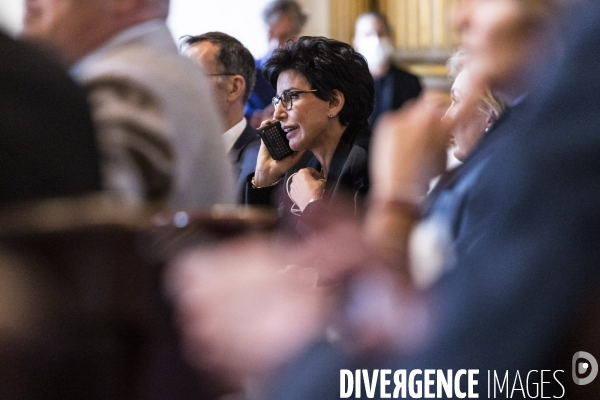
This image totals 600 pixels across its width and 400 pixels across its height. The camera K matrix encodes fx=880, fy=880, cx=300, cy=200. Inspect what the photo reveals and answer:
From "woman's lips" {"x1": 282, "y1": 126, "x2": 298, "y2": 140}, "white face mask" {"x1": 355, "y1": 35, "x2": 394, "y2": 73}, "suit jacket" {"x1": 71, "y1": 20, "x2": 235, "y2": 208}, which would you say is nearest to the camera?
"suit jacket" {"x1": 71, "y1": 20, "x2": 235, "y2": 208}

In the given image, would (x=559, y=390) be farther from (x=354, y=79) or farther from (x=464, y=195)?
(x=354, y=79)

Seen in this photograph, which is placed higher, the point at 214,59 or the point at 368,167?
the point at 214,59

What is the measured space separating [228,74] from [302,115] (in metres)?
0.67

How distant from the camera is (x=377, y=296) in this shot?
0.65 m

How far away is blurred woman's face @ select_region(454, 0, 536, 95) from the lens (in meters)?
0.71

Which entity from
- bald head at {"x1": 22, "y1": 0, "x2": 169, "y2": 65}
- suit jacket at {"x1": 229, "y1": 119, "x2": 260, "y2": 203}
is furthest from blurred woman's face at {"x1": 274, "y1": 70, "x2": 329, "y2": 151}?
bald head at {"x1": 22, "y1": 0, "x2": 169, "y2": 65}

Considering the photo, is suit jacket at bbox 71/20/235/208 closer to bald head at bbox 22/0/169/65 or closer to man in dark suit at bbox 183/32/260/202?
bald head at bbox 22/0/169/65

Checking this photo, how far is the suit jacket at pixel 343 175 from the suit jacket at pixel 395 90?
149 cm

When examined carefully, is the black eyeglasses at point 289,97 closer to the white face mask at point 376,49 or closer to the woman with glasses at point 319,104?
the woman with glasses at point 319,104

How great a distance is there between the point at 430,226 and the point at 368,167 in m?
1.80

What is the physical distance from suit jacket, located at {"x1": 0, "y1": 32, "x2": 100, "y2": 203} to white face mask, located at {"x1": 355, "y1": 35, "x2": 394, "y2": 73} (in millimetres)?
3971

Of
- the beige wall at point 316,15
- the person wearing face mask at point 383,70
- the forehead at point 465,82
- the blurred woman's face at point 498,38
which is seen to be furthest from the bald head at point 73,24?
the beige wall at point 316,15

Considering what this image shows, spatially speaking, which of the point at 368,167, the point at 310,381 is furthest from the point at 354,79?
the point at 310,381

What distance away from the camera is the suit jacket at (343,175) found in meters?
2.62
